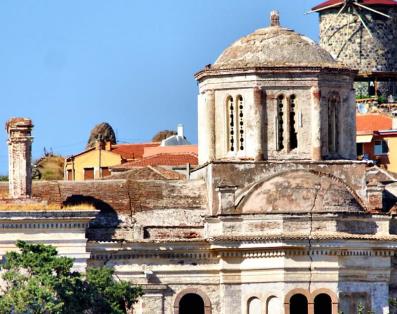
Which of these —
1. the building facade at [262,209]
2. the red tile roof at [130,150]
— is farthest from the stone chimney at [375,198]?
the red tile roof at [130,150]

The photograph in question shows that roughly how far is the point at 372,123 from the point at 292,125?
32.2m

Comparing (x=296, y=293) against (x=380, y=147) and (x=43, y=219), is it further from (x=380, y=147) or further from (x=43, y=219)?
(x=380, y=147)

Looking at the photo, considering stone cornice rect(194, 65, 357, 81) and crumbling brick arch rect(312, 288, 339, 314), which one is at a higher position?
stone cornice rect(194, 65, 357, 81)

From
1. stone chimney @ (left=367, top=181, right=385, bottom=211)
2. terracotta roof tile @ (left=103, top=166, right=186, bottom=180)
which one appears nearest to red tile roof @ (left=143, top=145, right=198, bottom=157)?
terracotta roof tile @ (left=103, top=166, right=186, bottom=180)

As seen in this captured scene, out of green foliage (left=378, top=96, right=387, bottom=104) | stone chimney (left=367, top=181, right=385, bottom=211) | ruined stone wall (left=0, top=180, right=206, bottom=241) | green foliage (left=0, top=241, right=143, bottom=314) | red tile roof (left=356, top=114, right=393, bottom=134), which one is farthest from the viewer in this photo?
green foliage (left=378, top=96, right=387, bottom=104)

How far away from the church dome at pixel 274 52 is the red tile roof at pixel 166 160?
16.3 metres

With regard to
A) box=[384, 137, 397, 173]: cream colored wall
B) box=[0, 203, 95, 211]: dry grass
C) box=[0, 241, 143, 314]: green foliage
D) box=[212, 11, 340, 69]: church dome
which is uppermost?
box=[212, 11, 340, 69]: church dome

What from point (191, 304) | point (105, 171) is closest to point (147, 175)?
point (191, 304)

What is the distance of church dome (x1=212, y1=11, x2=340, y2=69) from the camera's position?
263ft

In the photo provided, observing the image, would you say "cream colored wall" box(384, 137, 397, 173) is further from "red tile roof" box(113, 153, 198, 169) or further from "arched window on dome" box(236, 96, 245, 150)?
"arched window on dome" box(236, 96, 245, 150)

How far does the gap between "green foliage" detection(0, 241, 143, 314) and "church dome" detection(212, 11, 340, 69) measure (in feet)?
27.9

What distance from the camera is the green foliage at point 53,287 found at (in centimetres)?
7219

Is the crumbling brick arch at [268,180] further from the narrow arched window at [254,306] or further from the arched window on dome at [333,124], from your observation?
the narrow arched window at [254,306]

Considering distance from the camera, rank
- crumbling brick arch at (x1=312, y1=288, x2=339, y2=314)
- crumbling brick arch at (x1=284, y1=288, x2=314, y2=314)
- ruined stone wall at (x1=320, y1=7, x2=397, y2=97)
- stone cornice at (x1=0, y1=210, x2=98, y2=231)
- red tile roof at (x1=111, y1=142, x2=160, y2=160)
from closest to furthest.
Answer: stone cornice at (x1=0, y1=210, x2=98, y2=231), crumbling brick arch at (x1=284, y1=288, x2=314, y2=314), crumbling brick arch at (x1=312, y1=288, x2=339, y2=314), red tile roof at (x1=111, y1=142, x2=160, y2=160), ruined stone wall at (x1=320, y1=7, x2=397, y2=97)
